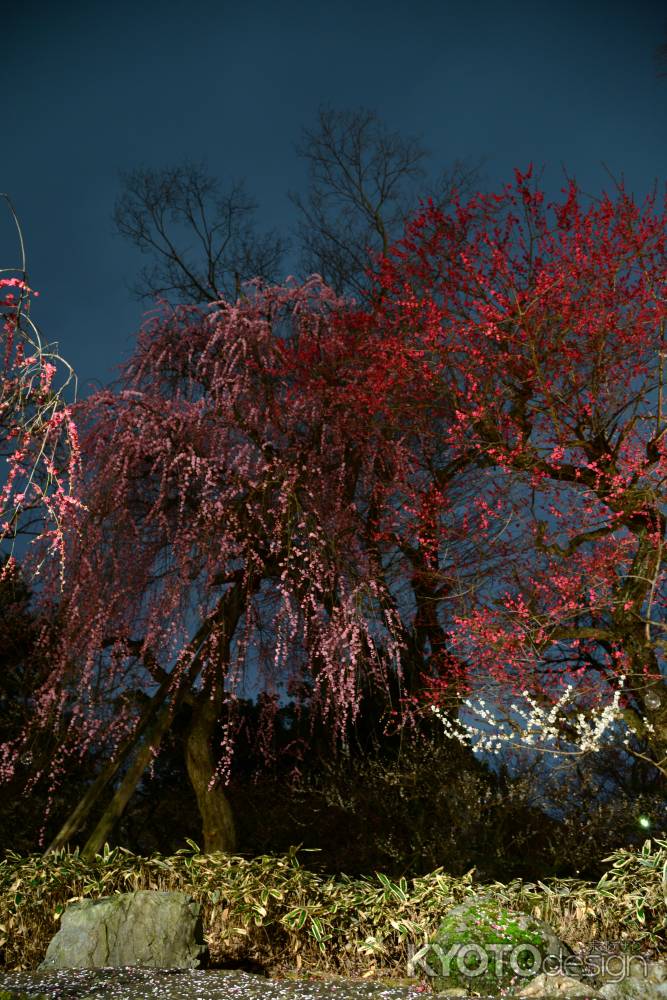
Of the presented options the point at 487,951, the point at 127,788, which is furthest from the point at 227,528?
the point at 487,951

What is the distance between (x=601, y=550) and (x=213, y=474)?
3.64 m

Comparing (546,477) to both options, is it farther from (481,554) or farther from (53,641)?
(53,641)

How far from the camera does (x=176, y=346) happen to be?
792cm

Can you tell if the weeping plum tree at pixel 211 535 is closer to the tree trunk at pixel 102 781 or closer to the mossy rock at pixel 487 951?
the tree trunk at pixel 102 781

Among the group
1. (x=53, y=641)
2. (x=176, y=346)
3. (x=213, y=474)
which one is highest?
(x=176, y=346)

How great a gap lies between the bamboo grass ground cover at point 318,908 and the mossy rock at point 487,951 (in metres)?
0.26

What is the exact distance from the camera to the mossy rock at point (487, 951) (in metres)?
4.80

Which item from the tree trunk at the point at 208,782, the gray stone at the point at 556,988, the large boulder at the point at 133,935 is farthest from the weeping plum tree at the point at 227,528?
the gray stone at the point at 556,988

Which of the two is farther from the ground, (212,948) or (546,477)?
(546,477)

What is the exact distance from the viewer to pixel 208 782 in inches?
295

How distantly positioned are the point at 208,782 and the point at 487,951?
10.8 feet

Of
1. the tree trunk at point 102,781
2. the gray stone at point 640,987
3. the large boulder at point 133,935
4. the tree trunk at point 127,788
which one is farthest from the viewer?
the tree trunk at point 102,781

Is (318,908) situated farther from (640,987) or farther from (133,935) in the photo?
(640,987)

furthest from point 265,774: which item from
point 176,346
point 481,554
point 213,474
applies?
point 176,346
